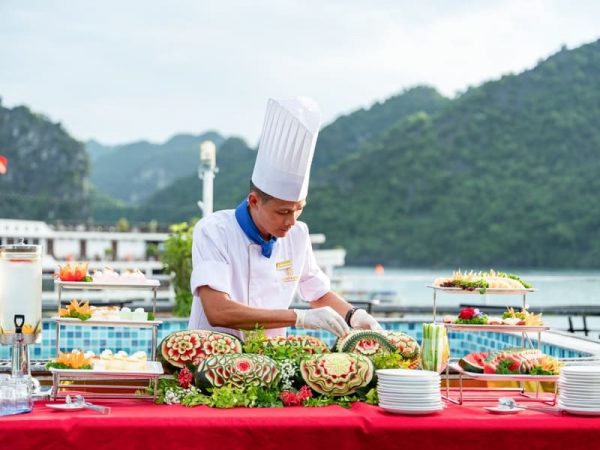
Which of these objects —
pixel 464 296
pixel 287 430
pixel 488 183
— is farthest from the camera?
pixel 488 183

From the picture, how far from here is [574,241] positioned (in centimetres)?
6306

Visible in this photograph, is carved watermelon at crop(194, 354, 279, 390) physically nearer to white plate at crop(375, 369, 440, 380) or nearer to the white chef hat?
white plate at crop(375, 369, 440, 380)

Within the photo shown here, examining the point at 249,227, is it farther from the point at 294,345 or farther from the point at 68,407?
the point at 68,407

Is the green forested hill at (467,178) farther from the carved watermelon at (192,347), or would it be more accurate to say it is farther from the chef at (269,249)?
the carved watermelon at (192,347)

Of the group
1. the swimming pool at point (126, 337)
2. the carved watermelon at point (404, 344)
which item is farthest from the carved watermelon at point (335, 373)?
the swimming pool at point (126, 337)

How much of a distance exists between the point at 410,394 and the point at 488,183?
67.2 m

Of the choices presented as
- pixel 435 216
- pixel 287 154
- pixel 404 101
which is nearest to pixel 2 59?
pixel 404 101

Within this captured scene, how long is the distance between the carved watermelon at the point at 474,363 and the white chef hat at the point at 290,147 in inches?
29.8

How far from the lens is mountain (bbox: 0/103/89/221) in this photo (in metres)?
95.6

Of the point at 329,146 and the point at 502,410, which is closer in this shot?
the point at 502,410

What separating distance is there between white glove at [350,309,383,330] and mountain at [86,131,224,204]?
346 feet

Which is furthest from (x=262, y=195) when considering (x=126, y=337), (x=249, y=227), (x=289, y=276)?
(x=126, y=337)

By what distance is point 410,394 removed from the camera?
266cm

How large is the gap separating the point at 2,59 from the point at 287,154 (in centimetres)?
9447
